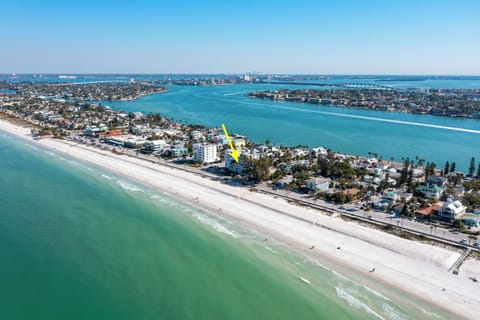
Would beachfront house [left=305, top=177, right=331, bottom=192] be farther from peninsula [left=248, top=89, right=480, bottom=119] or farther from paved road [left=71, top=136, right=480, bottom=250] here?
peninsula [left=248, top=89, right=480, bottom=119]

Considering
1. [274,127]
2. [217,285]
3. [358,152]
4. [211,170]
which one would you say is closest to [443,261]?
[217,285]

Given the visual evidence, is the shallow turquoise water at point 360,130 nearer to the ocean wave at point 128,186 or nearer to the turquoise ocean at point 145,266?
the ocean wave at point 128,186

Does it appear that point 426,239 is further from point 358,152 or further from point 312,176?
point 358,152

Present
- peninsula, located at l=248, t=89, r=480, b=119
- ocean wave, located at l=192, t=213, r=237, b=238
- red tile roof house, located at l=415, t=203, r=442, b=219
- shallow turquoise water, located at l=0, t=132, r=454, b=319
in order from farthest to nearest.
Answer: peninsula, located at l=248, t=89, r=480, b=119 → red tile roof house, located at l=415, t=203, r=442, b=219 → ocean wave, located at l=192, t=213, r=237, b=238 → shallow turquoise water, located at l=0, t=132, r=454, b=319

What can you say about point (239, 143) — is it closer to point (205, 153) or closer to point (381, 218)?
point (205, 153)

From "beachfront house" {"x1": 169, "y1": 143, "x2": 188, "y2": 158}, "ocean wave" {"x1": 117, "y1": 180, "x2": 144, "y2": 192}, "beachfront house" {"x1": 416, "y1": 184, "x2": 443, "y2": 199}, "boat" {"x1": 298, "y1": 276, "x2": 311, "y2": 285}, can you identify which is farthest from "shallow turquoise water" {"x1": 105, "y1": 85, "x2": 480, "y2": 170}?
"boat" {"x1": 298, "y1": 276, "x2": 311, "y2": 285}

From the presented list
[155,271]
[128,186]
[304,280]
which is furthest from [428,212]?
[128,186]
